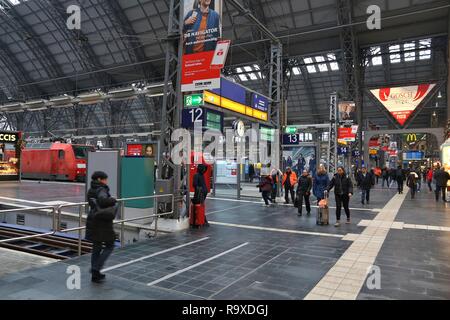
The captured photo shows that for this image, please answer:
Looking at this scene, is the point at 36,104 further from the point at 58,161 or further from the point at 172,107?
the point at 172,107

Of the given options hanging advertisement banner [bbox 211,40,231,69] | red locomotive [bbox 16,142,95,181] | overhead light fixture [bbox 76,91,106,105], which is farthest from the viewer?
red locomotive [bbox 16,142,95,181]

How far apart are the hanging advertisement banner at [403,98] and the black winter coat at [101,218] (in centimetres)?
2837

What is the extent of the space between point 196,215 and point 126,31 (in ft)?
85.5

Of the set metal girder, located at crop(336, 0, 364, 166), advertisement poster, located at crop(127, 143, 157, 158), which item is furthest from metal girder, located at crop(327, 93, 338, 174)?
advertisement poster, located at crop(127, 143, 157, 158)

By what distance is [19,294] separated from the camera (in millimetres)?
4199

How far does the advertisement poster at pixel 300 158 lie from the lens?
847 inches

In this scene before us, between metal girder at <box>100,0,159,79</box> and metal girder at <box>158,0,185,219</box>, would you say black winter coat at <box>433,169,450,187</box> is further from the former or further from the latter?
metal girder at <box>100,0,159,79</box>

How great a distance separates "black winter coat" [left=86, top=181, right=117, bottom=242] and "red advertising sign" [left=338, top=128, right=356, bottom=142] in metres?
20.3

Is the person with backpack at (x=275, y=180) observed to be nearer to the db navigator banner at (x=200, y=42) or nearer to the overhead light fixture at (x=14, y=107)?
the db navigator banner at (x=200, y=42)

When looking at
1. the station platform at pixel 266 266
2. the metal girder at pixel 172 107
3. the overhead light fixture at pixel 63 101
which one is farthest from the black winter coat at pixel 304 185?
the overhead light fixture at pixel 63 101

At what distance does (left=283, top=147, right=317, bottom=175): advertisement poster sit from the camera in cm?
2150

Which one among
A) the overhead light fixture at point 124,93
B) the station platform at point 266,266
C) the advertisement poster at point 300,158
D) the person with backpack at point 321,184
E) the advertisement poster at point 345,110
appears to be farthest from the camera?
the advertisement poster at point 345,110

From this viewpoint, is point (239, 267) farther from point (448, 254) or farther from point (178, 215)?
point (448, 254)
